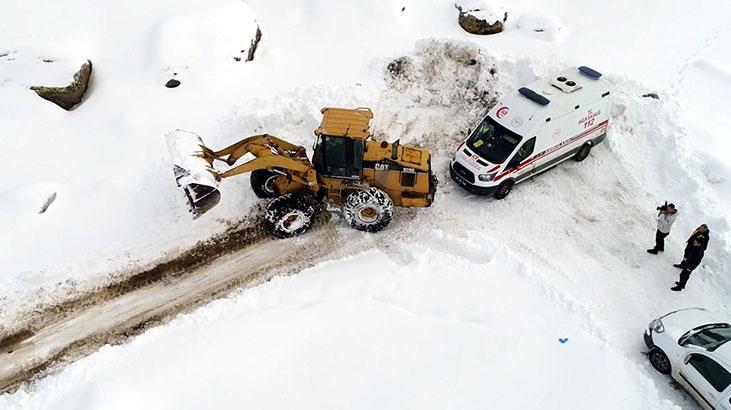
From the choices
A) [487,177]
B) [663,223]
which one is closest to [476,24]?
[487,177]

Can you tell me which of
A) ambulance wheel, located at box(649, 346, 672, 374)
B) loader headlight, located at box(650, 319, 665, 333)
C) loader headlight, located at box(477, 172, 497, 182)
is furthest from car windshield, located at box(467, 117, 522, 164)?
ambulance wheel, located at box(649, 346, 672, 374)

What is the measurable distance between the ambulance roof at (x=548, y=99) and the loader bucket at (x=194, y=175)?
20.6 feet

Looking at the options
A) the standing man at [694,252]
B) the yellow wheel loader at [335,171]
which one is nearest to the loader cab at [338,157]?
the yellow wheel loader at [335,171]

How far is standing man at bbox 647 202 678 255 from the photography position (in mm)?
9914

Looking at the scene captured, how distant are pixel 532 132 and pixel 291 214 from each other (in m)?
5.36

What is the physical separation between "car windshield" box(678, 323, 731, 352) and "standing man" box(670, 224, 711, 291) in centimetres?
129

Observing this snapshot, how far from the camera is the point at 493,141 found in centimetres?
1169

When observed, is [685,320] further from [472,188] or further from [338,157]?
[338,157]

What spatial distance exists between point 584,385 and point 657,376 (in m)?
1.64

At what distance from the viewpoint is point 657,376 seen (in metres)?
8.86

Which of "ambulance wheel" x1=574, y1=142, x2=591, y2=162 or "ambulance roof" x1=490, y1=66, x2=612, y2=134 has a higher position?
"ambulance roof" x1=490, y1=66, x2=612, y2=134

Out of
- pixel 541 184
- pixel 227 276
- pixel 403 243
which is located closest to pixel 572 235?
pixel 541 184

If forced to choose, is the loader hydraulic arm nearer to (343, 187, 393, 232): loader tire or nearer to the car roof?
(343, 187, 393, 232): loader tire

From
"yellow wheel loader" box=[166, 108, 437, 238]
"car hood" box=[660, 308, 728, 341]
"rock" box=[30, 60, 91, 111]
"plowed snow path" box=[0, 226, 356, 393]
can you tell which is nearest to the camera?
"car hood" box=[660, 308, 728, 341]
